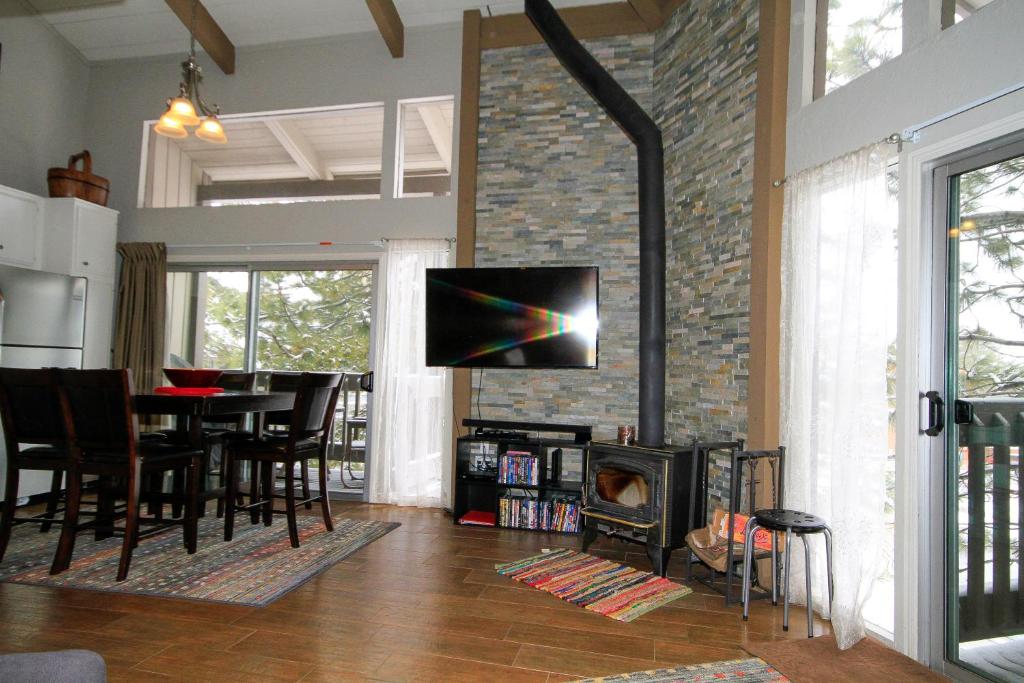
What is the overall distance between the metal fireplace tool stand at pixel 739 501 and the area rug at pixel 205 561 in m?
1.92

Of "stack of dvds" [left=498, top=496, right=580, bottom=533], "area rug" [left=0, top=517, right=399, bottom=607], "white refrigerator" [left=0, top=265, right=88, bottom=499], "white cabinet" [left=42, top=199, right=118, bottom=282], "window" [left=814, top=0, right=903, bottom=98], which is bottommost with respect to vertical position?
"area rug" [left=0, top=517, right=399, bottom=607]

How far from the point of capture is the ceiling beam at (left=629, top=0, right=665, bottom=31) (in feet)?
13.1

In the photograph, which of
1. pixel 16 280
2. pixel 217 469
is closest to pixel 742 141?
pixel 217 469

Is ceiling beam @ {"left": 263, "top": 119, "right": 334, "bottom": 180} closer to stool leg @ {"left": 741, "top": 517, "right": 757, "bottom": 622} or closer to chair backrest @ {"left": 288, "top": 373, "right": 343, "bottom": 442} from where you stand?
chair backrest @ {"left": 288, "top": 373, "right": 343, "bottom": 442}

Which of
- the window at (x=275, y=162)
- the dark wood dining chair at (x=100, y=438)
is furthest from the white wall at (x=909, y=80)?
the dark wood dining chair at (x=100, y=438)

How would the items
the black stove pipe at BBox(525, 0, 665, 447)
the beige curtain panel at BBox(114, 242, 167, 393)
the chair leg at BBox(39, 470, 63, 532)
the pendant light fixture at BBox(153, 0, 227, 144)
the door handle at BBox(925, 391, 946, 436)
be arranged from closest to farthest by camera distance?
the door handle at BBox(925, 391, 946, 436)
the chair leg at BBox(39, 470, 63, 532)
the pendant light fixture at BBox(153, 0, 227, 144)
the black stove pipe at BBox(525, 0, 665, 447)
the beige curtain panel at BBox(114, 242, 167, 393)

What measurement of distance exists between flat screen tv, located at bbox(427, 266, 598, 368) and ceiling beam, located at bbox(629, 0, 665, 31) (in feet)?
5.84

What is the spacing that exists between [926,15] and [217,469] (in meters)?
5.07

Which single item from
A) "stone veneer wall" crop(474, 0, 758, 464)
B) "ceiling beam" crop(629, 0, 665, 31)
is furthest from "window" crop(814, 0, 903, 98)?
"ceiling beam" crop(629, 0, 665, 31)

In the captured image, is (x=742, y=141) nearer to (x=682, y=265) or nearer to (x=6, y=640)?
(x=682, y=265)

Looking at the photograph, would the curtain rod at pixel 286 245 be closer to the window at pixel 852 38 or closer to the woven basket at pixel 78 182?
the woven basket at pixel 78 182

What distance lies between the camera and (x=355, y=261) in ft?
15.4

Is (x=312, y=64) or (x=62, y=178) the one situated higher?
(x=312, y=64)

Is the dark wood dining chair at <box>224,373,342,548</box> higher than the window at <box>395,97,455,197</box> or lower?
lower
